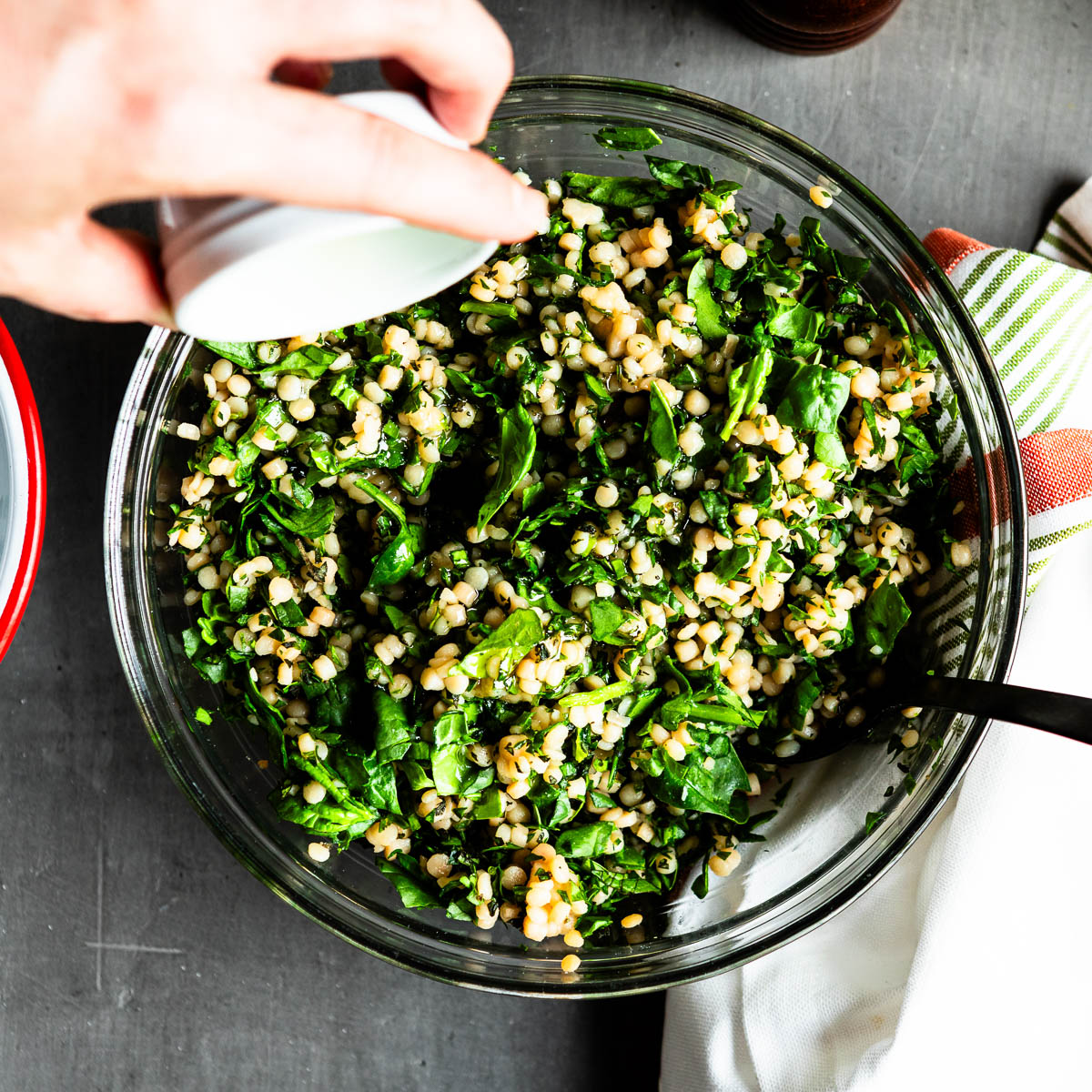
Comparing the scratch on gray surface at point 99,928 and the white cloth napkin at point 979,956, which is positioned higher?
the white cloth napkin at point 979,956

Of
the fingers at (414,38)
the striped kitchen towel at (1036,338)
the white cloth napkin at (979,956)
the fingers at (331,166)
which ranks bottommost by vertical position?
the white cloth napkin at (979,956)

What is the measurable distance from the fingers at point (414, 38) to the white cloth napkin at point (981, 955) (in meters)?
0.88

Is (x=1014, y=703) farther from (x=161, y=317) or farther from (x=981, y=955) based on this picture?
(x=161, y=317)

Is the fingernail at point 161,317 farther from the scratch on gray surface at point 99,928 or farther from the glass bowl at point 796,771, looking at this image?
the scratch on gray surface at point 99,928

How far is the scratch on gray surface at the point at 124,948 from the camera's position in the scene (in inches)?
53.2

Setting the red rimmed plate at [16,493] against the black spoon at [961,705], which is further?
the red rimmed plate at [16,493]

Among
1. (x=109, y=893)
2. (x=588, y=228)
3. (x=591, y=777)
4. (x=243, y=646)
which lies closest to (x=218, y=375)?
(x=243, y=646)

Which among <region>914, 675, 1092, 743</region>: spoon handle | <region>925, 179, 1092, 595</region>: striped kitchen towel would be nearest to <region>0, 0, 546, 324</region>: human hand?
<region>914, 675, 1092, 743</region>: spoon handle

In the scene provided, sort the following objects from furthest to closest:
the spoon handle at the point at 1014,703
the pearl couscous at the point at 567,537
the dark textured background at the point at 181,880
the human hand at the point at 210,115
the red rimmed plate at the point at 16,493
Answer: the dark textured background at the point at 181,880 < the red rimmed plate at the point at 16,493 < the pearl couscous at the point at 567,537 < the spoon handle at the point at 1014,703 < the human hand at the point at 210,115

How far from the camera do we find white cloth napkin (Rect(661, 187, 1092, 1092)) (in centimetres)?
120

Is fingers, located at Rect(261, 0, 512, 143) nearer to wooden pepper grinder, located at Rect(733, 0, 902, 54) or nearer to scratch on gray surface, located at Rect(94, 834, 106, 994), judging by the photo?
wooden pepper grinder, located at Rect(733, 0, 902, 54)

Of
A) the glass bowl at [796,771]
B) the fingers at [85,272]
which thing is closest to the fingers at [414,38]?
the fingers at [85,272]

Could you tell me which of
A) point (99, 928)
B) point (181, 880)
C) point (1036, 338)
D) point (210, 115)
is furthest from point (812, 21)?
point (99, 928)

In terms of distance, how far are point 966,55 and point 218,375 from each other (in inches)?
43.7
